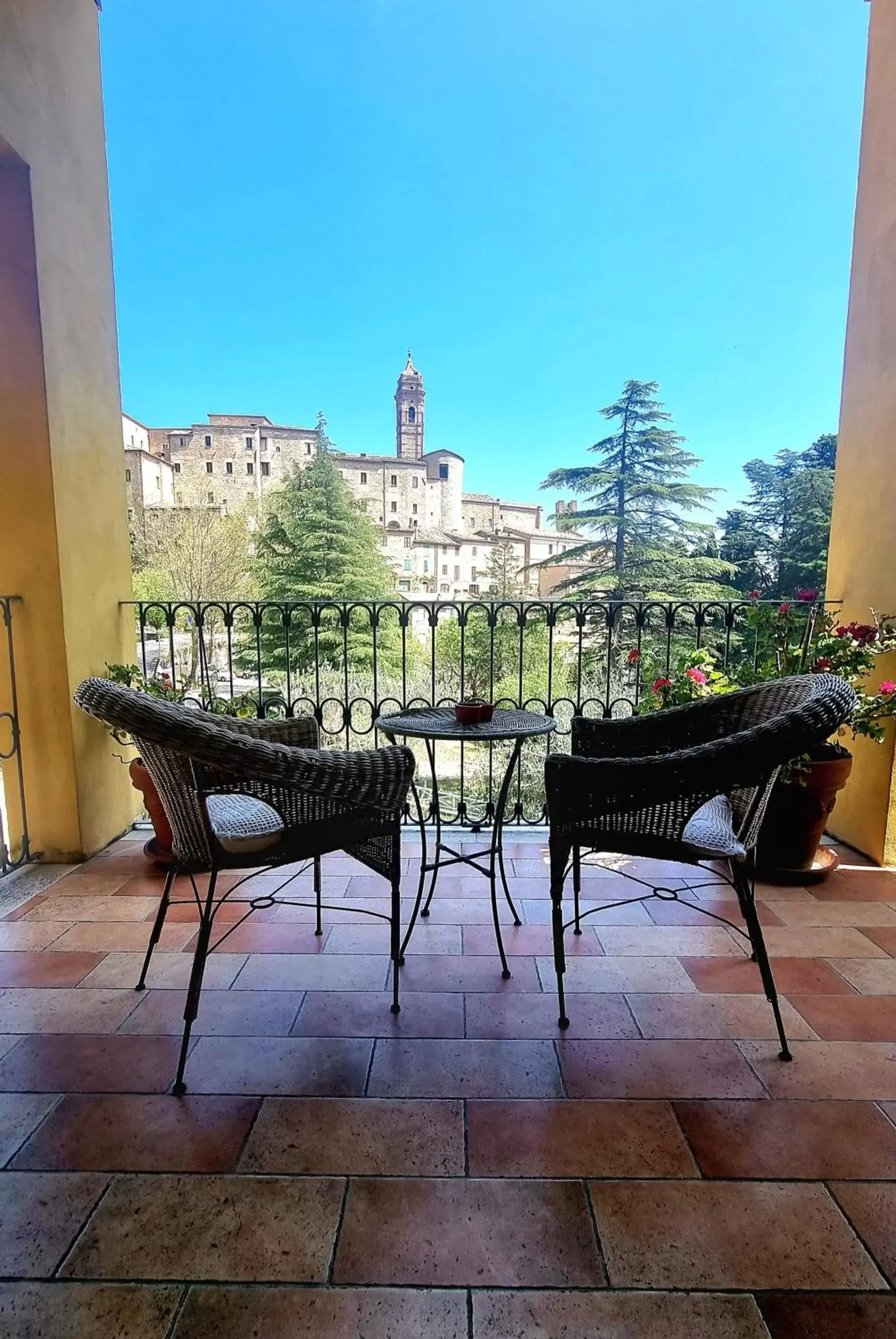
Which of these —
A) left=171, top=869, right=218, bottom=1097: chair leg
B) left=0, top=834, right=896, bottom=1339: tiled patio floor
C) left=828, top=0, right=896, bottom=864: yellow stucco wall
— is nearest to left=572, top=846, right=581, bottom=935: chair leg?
left=0, top=834, right=896, bottom=1339: tiled patio floor

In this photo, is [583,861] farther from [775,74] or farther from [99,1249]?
[775,74]

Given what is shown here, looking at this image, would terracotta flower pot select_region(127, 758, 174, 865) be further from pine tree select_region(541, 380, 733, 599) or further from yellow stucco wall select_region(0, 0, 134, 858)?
pine tree select_region(541, 380, 733, 599)

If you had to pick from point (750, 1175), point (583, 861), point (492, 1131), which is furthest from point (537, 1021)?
point (583, 861)

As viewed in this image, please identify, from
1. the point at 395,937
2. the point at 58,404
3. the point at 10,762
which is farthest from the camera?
the point at 10,762

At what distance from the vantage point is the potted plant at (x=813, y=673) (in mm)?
2195

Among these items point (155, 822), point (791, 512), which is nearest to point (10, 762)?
point (155, 822)

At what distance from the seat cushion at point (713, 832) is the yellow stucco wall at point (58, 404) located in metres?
2.15

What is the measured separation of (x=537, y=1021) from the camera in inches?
58.2

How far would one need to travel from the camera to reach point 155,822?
7.69 feet

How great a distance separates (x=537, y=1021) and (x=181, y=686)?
1970 mm

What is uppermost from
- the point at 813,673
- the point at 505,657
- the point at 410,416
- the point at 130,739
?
the point at 410,416

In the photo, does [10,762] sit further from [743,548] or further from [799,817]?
[743,548]

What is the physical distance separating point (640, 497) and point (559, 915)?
63.3 feet

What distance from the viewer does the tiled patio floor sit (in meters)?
0.88
